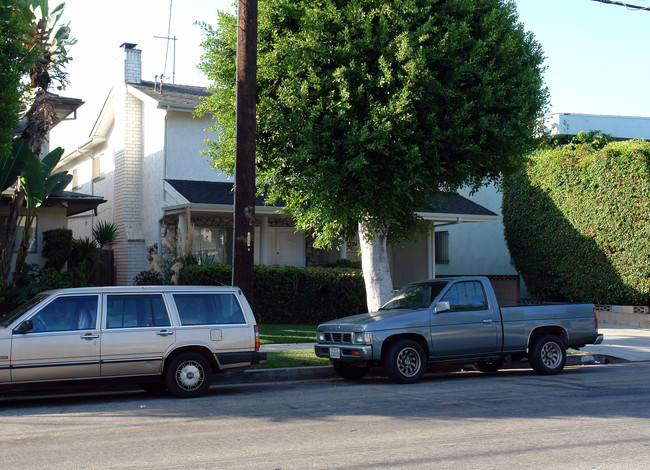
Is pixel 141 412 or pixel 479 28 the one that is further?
pixel 479 28

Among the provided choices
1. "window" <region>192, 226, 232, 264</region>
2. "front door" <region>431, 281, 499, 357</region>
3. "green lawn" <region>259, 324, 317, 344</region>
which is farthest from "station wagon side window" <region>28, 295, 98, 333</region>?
"window" <region>192, 226, 232, 264</region>

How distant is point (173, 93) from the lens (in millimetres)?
24125

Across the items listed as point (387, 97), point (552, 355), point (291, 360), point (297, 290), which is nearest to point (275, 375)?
point (291, 360)

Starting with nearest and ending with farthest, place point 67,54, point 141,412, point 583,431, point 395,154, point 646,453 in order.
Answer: point 646,453
point 583,431
point 141,412
point 395,154
point 67,54

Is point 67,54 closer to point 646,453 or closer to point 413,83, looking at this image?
point 413,83

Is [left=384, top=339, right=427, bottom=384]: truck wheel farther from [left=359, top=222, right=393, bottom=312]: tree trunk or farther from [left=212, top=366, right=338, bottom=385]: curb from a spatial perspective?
[left=359, top=222, right=393, bottom=312]: tree trunk

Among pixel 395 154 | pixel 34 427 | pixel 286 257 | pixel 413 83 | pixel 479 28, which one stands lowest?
pixel 34 427

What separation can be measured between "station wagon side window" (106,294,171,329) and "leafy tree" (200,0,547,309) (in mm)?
4190

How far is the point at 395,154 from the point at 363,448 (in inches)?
286

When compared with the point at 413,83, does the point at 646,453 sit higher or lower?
lower

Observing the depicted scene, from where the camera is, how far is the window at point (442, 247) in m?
30.3

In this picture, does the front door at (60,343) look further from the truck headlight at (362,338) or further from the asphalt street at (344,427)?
the truck headlight at (362,338)

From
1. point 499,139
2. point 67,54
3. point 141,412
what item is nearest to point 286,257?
point 67,54

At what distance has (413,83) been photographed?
1270 centimetres
